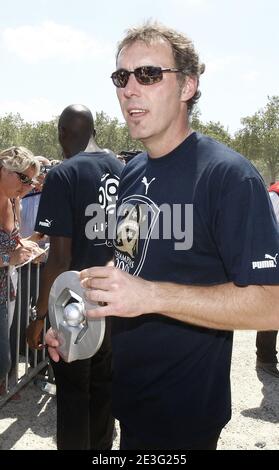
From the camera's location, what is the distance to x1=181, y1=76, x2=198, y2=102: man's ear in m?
2.01

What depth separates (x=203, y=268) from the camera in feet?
5.70

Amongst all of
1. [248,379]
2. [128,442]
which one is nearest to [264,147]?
[248,379]

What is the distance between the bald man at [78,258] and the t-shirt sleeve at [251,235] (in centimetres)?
158

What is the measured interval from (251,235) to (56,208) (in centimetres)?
172

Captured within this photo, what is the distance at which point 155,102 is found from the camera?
76.2 inches

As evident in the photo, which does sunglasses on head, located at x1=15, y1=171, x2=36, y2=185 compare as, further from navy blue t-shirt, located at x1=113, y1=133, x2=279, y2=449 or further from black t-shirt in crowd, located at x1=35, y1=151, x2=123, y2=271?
navy blue t-shirt, located at x1=113, y1=133, x2=279, y2=449

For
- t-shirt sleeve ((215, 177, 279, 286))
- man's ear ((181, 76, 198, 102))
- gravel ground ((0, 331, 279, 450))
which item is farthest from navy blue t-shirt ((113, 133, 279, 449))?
gravel ground ((0, 331, 279, 450))

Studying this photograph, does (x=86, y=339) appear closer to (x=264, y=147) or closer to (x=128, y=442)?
(x=128, y=442)

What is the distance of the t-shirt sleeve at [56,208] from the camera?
2945 mm

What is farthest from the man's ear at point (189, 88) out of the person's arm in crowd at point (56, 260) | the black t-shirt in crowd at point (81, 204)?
the person's arm in crowd at point (56, 260)

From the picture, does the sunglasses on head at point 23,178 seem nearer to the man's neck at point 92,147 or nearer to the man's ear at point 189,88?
the man's neck at point 92,147

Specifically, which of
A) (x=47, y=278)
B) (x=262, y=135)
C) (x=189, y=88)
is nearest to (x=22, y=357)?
(x=47, y=278)

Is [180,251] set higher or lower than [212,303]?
higher

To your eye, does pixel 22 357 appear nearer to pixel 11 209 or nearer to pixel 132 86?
pixel 11 209
